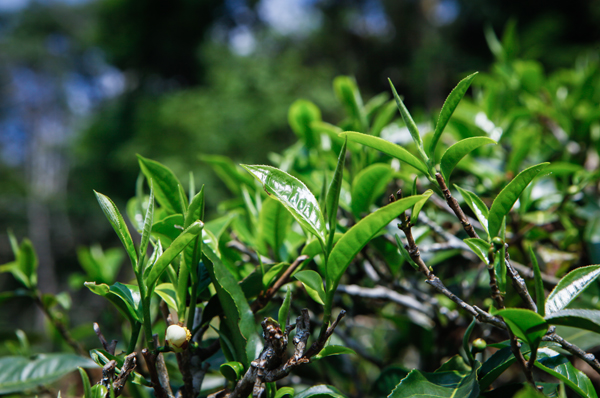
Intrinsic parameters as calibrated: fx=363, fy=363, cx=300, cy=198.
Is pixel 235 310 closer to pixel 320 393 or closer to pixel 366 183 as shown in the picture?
pixel 320 393

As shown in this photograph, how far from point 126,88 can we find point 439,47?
9.21 meters

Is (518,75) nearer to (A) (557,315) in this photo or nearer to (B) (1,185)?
(A) (557,315)

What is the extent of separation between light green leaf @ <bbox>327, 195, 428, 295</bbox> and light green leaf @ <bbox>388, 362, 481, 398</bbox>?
0.11 metres

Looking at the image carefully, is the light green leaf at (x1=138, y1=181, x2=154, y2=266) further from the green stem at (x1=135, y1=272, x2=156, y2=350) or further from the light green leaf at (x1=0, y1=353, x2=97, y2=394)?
the light green leaf at (x1=0, y1=353, x2=97, y2=394)

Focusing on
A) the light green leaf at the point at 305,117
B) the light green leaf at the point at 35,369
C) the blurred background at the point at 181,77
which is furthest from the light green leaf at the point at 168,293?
the blurred background at the point at 181,77

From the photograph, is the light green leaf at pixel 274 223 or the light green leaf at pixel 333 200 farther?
the light green leaf at pixel 274 223

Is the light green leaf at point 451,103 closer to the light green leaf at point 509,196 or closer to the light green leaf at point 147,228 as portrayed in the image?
the light green leaf at point 509,196

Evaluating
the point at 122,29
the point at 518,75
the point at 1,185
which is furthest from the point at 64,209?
the point at 518,75

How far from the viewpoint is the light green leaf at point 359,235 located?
29 cm

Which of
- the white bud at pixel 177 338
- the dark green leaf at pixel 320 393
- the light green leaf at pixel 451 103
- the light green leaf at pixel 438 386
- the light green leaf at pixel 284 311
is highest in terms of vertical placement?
the light green leaf at pixel 451 103

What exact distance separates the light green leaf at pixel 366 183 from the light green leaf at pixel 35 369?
422 millimetres

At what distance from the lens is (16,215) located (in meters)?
11.7

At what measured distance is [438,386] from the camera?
350mm

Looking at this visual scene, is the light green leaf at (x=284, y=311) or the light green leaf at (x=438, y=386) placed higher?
the light green leaf at (x=284, y=311)
